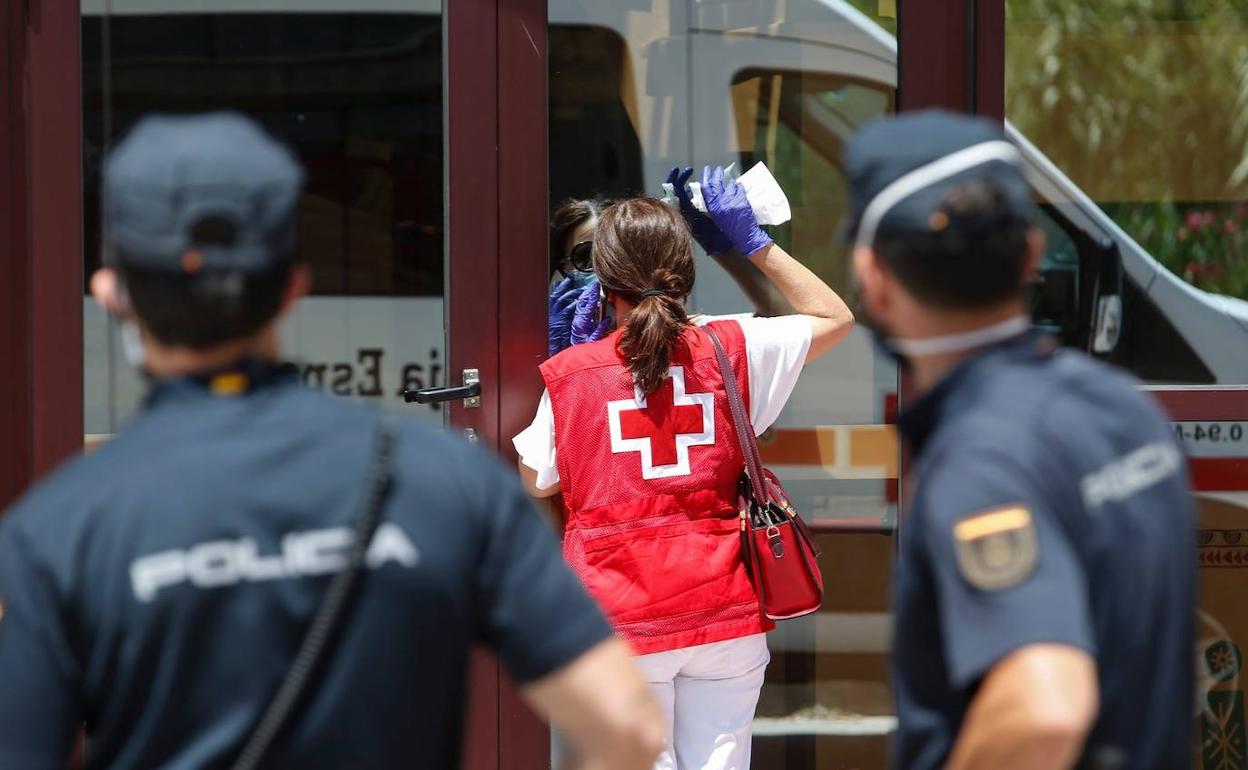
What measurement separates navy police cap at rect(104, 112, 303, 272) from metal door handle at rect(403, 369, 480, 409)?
203 centimetres

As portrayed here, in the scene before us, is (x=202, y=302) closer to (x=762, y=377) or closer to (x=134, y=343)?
(x=134, y=343)

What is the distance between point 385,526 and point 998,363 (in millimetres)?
607

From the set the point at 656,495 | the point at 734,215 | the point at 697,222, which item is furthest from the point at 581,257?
the point at 656,495

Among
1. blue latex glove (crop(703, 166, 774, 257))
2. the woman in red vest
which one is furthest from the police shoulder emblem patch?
blue latex glove (crop(703, 166, 774, 257))

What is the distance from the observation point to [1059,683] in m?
1.29

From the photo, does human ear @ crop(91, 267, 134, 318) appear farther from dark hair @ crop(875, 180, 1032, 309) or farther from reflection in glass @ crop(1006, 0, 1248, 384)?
reflection in glass @ crop(1006, 0, 1248, 384)

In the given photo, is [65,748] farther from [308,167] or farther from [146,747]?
[308,167]

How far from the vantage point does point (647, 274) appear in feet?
9.46

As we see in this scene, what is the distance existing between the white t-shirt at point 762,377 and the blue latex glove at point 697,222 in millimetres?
248

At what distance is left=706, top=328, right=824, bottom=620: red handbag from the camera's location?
2883mm

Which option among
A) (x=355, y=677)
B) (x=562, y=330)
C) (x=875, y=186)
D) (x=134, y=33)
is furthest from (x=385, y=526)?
(x=134, y=33)

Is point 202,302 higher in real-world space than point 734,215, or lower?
lower

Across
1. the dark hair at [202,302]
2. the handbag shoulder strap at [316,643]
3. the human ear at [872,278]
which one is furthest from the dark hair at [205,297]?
the human ear at [872,278]

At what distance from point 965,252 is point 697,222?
1.77 metres
